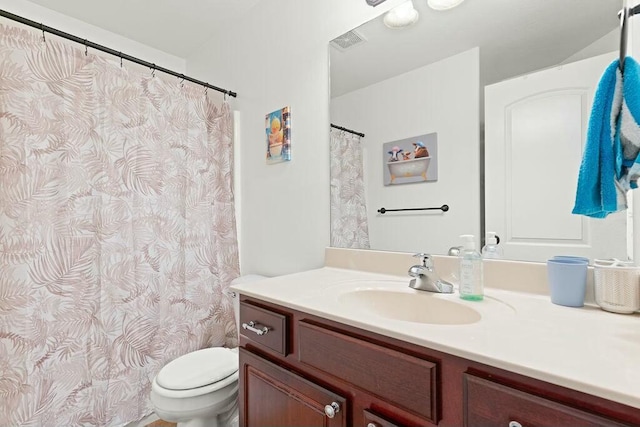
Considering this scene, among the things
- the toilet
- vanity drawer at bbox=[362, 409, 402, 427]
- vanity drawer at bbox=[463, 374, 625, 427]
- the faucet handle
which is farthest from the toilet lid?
vanity drawer at bbox=[463, 374, 625, 427]

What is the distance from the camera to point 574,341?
0.60 meters

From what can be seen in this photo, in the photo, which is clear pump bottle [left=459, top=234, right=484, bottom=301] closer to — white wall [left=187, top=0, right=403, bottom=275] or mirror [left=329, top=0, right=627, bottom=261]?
mirror [left=329, top=0, right=627, bottom=261]

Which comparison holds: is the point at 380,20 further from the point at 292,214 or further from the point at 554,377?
the point at 554,377

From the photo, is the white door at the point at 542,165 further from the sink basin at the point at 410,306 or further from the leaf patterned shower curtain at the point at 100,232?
the leaf patterned shower curtain at the point at 100,232

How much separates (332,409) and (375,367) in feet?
0.57

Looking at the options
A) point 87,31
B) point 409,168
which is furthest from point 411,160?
point 87,31

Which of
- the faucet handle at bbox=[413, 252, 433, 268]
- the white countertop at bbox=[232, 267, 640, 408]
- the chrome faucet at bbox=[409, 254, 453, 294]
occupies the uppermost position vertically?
the faucet handle at bbox=[413, 252, 433, 268]

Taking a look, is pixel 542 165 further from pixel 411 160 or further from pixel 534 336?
pixel 534 336

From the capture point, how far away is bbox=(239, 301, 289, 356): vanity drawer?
913mm

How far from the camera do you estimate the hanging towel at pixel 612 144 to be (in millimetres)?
706

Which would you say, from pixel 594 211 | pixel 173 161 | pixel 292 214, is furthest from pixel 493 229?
pixel 173 161

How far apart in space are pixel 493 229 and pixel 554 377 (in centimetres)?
64

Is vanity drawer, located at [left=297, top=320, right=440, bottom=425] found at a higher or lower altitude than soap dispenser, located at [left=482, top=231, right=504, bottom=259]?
lower

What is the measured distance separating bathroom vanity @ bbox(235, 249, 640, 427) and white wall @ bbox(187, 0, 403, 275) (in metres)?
0.55
